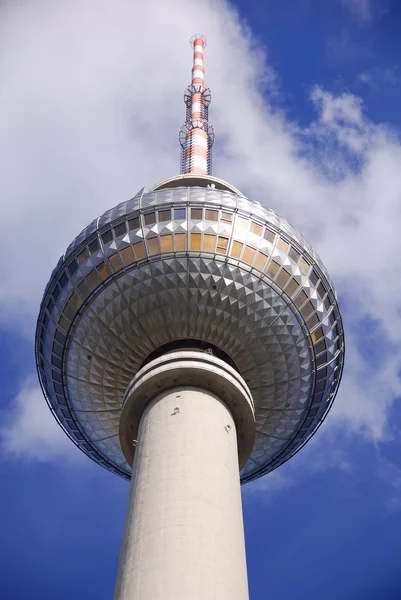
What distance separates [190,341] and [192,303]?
1800mm

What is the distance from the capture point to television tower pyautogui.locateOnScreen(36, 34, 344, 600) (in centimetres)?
2548

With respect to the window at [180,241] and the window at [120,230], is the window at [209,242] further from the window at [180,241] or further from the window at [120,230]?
the window at [120,230]

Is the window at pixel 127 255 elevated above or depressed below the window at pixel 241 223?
below

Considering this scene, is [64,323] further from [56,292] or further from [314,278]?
[314,278]

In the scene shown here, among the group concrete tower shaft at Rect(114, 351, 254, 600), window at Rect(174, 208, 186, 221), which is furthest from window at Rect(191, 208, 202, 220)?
concrete tower shaft at Rect(114, 351, 254, 600)

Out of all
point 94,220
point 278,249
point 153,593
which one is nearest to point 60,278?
point 94,220

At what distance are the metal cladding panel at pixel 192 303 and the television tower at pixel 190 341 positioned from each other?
0.05 m

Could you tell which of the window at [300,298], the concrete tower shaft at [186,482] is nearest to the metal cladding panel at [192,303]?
the window at [300,298]

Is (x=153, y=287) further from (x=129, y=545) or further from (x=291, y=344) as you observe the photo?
(x=129, y=545)

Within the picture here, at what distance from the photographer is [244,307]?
28.9 m

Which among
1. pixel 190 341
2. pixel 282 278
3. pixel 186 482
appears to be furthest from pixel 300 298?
pixel 186 482

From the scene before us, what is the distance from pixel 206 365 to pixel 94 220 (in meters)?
8.89

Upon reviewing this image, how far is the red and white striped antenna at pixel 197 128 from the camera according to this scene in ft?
A: 141

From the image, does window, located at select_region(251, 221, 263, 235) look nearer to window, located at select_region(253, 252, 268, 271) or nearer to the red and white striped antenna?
window, located at select_region(253, 252, 268, 271)
